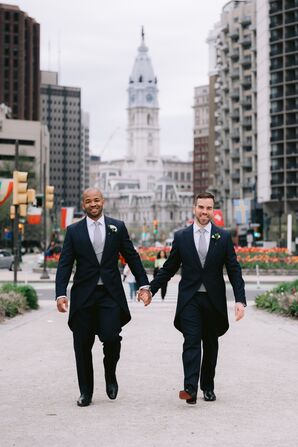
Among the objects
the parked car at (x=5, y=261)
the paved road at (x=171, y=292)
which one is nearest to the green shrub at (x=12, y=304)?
the paved road at (x=171, y=292)

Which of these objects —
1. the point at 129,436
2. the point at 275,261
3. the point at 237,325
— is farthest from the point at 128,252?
the point at 275,261

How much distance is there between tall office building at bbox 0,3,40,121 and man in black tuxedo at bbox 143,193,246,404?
18217 centimetres

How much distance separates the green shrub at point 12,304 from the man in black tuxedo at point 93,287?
416 inches

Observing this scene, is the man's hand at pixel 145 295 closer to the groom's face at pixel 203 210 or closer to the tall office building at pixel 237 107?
the groom's face at pixel 203 210

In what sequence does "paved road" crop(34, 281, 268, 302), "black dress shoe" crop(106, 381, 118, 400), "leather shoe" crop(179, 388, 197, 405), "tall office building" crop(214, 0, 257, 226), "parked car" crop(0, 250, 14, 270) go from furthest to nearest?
"tall office building" crop(214, 0, 257, 226)
"parked car" crop(0, 250, 14, 270)
"paved road" crop(34, 281, 268, 302)
"black dress shoe" crop(106, 381, 118, 400)
"leather shoe" crop(179, 388, 197, 405)

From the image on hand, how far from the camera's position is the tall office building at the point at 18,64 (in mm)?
190250

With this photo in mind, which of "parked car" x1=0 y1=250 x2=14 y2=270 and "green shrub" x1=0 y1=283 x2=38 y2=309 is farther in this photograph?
"parked car" x1=0 y1=250 x2=14 y2=270

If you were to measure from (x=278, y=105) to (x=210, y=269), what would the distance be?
9950cm

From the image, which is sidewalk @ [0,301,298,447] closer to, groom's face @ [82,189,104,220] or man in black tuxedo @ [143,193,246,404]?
man in black tuxedo @ [143,193,246,404]

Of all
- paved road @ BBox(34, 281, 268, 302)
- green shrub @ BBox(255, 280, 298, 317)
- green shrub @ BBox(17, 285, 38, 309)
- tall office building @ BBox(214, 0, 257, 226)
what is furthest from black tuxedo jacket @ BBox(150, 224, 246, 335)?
tall office building @ BBox(214, 0, 257, 226)

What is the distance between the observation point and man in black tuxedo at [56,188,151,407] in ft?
28.0

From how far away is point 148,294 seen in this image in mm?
8844

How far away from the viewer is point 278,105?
106438 mm

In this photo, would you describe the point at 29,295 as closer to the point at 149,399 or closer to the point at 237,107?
the point at 149,399
